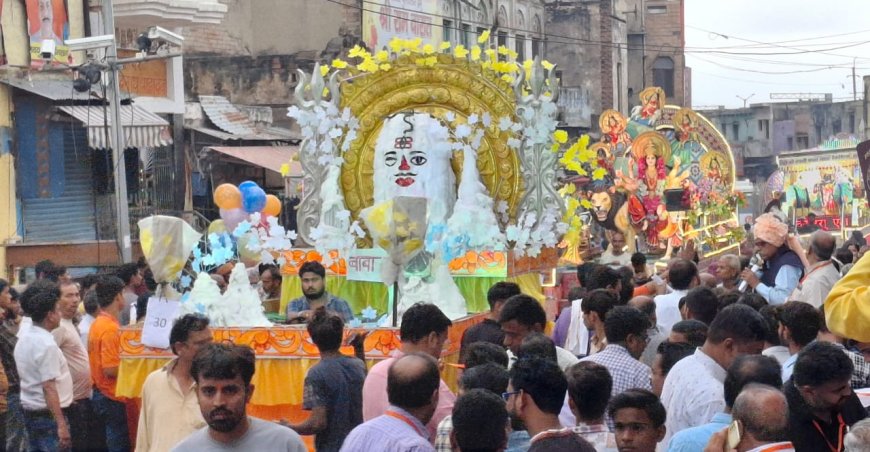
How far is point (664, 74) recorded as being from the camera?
53.9 meters

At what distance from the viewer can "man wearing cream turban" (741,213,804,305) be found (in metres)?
10.7

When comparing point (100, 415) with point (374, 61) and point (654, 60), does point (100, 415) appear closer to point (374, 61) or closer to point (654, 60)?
point (374, 61)

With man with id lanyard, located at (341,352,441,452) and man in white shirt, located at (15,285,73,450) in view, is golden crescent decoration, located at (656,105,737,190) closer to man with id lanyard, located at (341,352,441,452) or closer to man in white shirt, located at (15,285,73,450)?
man in white shirt, located at (15,285,73,450)

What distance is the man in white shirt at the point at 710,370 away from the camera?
21.4 feet

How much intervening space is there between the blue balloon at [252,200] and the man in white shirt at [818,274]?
759 centimetres

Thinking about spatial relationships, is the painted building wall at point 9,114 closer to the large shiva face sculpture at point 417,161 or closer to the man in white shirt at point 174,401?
the large shiva face sculpture at point 417,161

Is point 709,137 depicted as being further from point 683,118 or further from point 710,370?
point 710,370

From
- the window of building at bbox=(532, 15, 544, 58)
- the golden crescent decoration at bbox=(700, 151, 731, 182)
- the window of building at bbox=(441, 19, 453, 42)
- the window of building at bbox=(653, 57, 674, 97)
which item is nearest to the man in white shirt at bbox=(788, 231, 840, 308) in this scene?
the golden crescent decoration at bbox=(700, 151, 731, 182)

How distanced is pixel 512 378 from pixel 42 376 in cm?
411

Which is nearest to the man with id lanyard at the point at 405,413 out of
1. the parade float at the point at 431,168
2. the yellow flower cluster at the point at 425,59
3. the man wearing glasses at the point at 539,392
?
the man wearing glasses at the point at 539,392

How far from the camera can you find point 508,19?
40562 millimetres

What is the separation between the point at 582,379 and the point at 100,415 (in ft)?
18.0

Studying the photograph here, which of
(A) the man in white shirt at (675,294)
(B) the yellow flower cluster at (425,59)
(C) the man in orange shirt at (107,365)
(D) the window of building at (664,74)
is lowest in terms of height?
(C) the man in orange shirt at (107,365)

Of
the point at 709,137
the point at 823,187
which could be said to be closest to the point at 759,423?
the point at 709,137
